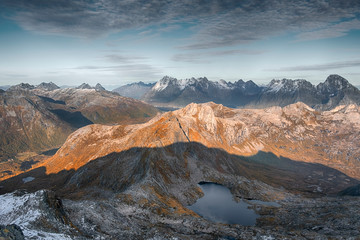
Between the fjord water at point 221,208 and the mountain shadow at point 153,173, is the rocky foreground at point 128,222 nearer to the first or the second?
the fjord water at point 221,208

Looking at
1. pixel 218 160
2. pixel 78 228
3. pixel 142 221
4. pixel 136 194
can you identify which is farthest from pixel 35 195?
pixel 218 160

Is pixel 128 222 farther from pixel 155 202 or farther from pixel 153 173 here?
pixel 153 173

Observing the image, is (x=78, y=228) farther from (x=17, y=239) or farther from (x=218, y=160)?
(x=218, y=160)

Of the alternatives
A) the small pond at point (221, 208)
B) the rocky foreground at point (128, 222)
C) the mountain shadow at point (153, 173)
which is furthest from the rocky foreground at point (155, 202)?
the small pond at point (221, 208)

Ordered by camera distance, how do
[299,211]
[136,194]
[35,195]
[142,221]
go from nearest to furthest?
[35,195], [142,221], [136,194], [299,211]

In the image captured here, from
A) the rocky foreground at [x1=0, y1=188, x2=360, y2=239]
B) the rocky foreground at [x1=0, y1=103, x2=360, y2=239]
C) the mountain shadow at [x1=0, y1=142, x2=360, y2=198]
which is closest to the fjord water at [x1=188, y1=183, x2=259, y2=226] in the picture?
the rocky foreground at [x1=0, y1=103, x2=360, y2=239]

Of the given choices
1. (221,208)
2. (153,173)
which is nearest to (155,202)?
(153,173)

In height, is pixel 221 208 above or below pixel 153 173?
below

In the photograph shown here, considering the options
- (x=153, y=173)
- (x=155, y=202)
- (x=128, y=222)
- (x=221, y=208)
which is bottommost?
(x=221, y=208)
